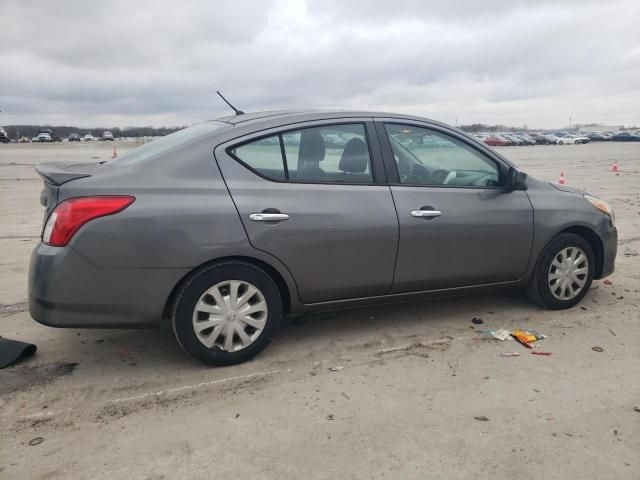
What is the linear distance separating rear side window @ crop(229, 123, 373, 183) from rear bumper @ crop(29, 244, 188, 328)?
35.7 inches

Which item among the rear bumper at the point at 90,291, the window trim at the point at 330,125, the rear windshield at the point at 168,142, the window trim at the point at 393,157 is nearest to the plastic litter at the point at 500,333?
the window trim at the point at 393,157

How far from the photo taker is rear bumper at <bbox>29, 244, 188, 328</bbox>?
3312 millimetres

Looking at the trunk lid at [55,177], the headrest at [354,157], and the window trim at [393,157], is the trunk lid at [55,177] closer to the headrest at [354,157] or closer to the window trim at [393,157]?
the headrest at [354,157]

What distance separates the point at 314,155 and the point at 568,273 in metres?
2.43

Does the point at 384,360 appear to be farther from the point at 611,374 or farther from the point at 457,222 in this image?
the point at 611,374

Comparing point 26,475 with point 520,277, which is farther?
point 520,277

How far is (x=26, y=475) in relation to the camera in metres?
2.60

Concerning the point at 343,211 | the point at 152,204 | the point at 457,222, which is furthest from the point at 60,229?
the point at 457,222

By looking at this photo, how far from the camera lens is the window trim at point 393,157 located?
13.6 ft

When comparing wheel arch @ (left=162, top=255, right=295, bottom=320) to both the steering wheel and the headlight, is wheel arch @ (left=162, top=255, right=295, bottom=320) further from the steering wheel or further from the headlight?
the headlight

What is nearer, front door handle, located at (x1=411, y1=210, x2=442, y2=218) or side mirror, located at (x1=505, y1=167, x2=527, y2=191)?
front door handle, located at (x1=411, y1=210, x2=442, y2=218)

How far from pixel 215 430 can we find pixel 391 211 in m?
1.91

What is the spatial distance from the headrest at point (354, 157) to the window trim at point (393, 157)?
14 cm

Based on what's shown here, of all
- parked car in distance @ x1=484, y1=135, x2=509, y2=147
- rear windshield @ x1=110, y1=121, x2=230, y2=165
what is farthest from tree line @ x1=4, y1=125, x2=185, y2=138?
rear windshield @ x1=110, y1=121, x2=230, y2=165
